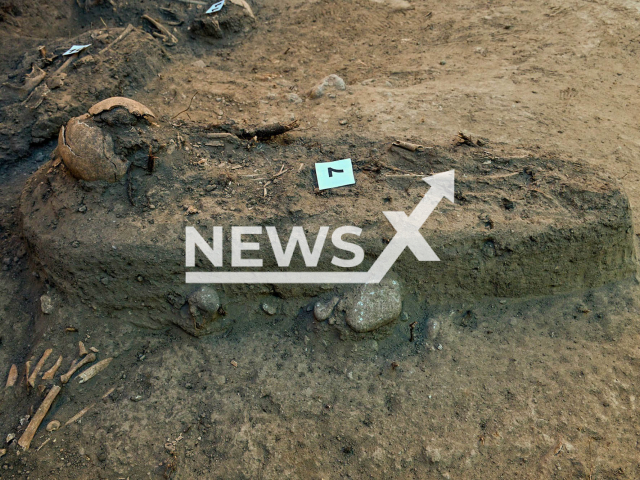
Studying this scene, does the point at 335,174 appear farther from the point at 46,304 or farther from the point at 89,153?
the point at 46,304

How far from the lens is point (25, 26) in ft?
21.6

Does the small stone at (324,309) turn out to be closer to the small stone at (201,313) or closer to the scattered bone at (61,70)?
the small stone at (201,313)

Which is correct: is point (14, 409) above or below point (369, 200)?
below

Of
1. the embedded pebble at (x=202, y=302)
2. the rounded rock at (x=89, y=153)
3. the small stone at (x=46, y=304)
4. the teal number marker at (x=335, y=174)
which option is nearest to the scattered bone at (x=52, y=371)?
the small stone at (x=46, y=304)

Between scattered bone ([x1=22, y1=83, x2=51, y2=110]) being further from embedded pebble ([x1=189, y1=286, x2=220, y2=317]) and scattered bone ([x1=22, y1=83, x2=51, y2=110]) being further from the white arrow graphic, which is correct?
embedded pebble ([x1=189, y1=286, x2=220, y2=317])

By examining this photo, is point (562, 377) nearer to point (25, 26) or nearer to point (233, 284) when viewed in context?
point (233, 284)

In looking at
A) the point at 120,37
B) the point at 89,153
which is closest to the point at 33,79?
the point at 120,37

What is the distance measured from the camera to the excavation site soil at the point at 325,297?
2.93 metres

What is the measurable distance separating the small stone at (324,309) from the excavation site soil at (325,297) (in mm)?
18

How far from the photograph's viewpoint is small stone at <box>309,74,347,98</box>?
5.05 meters

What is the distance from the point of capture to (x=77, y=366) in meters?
3.25

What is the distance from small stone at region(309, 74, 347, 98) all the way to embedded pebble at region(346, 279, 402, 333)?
2610 mm

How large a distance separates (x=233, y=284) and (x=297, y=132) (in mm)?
1699

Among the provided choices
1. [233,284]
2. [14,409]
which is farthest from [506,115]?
[14,409]
